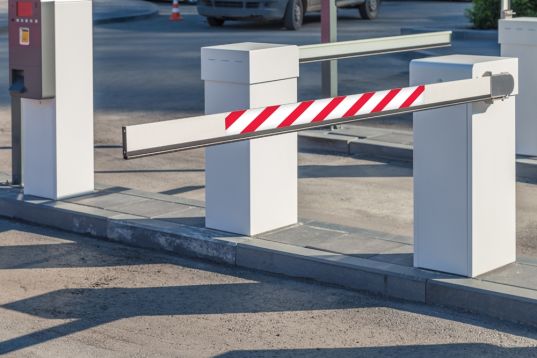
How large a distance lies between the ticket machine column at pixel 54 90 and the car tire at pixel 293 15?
15.0 metres

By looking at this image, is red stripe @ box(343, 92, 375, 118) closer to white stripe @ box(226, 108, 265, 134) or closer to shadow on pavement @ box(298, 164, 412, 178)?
white stripe @ box(226, 108, 265, 134)

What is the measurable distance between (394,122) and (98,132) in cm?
298

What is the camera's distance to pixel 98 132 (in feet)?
43.1

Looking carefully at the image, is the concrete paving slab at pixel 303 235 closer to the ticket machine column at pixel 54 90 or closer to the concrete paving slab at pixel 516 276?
the concrete paving slab at pixel 516 276

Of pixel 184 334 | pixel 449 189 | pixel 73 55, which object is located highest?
pixel 73 55

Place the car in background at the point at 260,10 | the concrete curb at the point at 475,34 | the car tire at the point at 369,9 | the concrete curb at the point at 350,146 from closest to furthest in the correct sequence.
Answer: the concrete curb at the point at 350,146 < the concrete curb at the point at 475,34 < the car in background at the point at 260,10 < the car tire at the point at 369,9

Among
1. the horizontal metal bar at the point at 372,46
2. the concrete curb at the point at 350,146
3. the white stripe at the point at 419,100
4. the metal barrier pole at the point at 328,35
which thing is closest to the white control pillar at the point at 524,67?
the horizontal metal bar at the point at 372,46

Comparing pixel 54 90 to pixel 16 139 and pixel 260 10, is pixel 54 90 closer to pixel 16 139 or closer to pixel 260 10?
pixel 16 139

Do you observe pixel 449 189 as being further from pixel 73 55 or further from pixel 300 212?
pixel 73 55

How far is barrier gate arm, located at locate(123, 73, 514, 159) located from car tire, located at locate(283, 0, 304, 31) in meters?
17.1

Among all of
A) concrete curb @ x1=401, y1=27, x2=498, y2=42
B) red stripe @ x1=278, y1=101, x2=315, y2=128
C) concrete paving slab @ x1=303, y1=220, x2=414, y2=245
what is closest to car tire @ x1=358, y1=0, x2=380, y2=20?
concrete curb @ x1=401, y1=27, x2=498, y2=42

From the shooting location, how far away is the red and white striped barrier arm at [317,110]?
6.52 m

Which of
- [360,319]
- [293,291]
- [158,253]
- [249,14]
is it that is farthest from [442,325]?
[249,14]

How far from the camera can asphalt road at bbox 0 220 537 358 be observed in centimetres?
650
